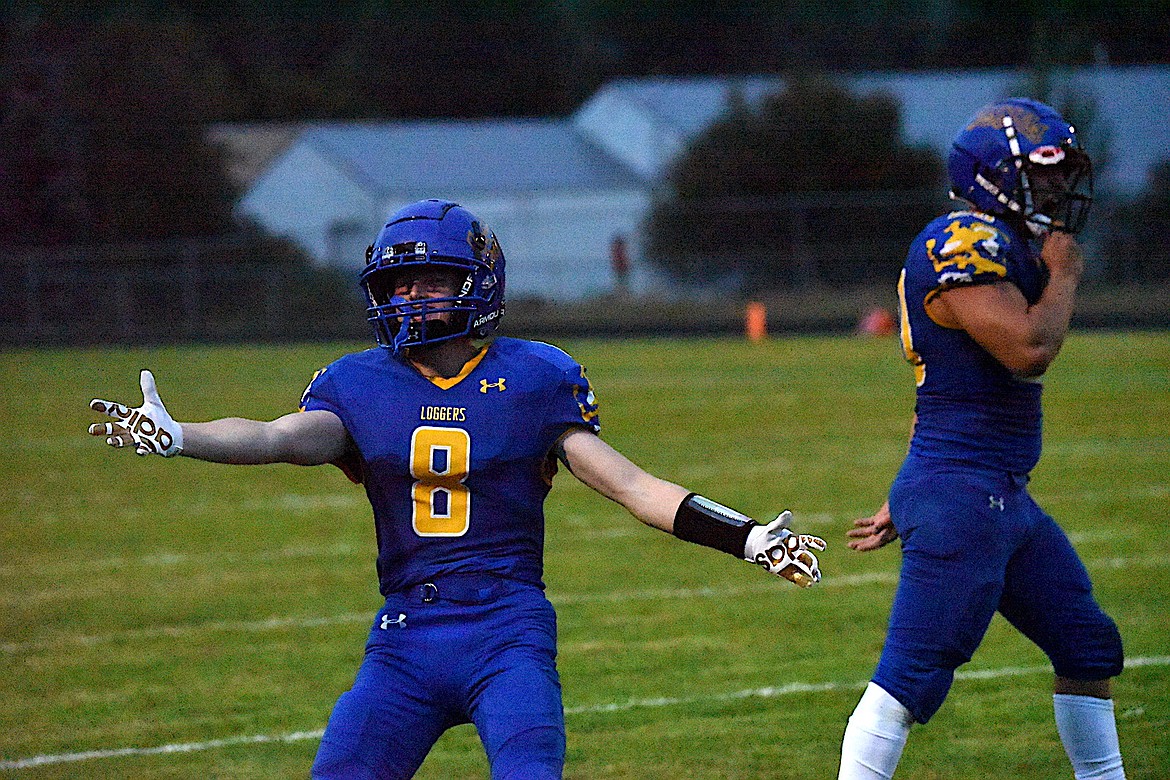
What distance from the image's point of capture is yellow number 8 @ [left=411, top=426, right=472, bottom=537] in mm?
3756

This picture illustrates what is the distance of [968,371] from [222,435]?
1855mm

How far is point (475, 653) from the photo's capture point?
3650 mm

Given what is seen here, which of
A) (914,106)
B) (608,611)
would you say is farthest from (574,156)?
(608,611)

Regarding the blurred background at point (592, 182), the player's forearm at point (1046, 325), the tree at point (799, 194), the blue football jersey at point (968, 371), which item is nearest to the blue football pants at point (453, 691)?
the blue football jersey at point (968, 371)

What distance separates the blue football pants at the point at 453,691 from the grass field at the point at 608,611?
72.4 inches

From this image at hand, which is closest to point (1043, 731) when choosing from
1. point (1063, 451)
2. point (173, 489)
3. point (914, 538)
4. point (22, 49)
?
point (914, 538)

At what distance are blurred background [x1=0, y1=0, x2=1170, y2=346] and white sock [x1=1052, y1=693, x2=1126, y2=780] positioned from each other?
23.6m

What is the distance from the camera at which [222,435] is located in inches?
142

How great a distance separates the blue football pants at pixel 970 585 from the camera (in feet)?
13.2

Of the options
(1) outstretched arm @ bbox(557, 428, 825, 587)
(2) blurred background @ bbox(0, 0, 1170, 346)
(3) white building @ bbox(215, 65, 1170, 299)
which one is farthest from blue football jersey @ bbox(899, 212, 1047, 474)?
(3) white building @ bbox(215, 65, 1170, 299)

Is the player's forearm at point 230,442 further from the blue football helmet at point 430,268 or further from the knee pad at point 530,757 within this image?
the knee pad at point 530,757

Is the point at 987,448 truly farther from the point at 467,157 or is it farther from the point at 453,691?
the point at 467,157

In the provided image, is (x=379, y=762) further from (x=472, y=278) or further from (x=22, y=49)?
(x=22, y=49)

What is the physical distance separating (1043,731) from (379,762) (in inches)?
121
